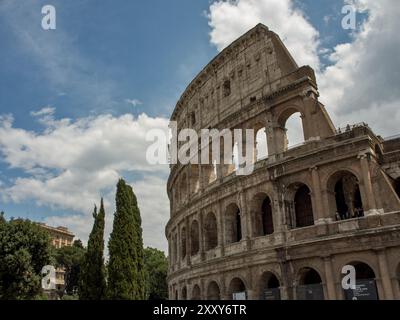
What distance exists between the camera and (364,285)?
626 inches

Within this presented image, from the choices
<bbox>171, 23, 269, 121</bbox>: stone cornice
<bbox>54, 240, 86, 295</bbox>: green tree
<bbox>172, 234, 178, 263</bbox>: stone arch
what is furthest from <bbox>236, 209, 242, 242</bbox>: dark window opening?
<bbox>54, 240, 86, 295</bbox>: green tree

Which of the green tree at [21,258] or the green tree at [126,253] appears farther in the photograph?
the green tree at [21,258]

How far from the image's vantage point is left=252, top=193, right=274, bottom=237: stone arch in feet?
67.1

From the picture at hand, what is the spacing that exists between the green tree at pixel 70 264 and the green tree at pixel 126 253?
3985cm

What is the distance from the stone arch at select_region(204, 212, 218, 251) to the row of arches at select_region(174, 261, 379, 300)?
233 centimetres

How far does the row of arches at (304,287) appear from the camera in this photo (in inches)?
628

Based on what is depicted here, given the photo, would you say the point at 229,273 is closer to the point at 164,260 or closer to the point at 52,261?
the point at 52,261

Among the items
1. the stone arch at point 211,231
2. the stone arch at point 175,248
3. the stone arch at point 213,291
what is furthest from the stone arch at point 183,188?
the stone arch at point 213,291

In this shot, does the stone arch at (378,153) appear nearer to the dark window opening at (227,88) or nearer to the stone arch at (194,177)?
the dark window opening at (227,88)

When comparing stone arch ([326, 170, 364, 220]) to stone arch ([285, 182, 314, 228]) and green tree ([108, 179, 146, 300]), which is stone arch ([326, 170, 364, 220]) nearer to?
stone arch ([285, 182, 314, 228])

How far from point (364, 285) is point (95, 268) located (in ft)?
50.0

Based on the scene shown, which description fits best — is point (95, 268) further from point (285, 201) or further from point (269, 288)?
point (285, 201)
